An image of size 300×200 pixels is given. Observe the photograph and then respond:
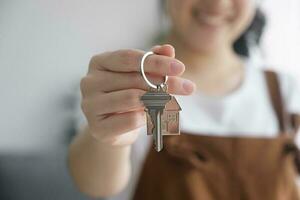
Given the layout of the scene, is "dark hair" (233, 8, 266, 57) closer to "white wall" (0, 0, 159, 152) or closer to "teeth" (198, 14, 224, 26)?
→ "teeth" (198, 14, 224, 26)

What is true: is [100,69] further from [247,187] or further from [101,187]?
[247,187]

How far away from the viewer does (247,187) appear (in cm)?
52

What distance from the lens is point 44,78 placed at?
416 millimetres

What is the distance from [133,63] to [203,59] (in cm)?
26

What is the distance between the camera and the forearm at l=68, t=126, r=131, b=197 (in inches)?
15.5

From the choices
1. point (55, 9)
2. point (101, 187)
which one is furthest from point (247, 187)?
point (55, 9)

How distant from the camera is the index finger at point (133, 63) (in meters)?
0.28

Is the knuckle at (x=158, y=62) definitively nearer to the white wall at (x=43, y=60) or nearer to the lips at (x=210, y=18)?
the white wall at (x=43, y=60)

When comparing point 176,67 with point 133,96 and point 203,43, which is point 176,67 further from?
point 203,43

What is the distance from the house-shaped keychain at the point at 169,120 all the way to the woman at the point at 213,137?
11 cm

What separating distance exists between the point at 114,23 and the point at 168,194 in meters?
0.18

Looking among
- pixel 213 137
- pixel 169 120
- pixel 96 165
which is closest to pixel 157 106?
pixel 169 120

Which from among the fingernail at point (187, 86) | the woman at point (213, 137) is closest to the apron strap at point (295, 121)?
the woman at point (213, 137)

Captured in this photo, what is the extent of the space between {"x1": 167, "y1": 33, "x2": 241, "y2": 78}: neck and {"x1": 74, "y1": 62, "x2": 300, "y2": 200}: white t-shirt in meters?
0.03
